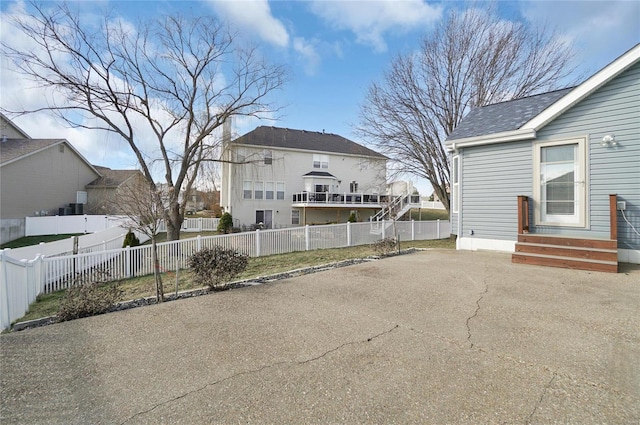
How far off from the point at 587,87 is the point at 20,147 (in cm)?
3143

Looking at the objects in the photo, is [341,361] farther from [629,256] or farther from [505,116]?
[505,116]

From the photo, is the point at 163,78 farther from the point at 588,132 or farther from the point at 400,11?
the point at 588,132

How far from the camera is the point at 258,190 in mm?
23922

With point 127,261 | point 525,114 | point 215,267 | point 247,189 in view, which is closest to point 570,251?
point 525,114

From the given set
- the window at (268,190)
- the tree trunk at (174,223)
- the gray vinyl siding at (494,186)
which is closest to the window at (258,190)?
the window at (268,190)

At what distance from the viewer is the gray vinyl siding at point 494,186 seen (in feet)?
28.6

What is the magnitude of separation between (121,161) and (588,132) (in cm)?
1821

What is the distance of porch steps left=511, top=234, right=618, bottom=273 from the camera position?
6344 mm

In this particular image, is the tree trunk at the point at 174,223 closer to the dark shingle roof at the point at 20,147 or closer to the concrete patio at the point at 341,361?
the concrete patio at the point at 341,361

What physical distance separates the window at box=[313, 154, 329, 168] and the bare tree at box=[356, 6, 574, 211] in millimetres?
8479

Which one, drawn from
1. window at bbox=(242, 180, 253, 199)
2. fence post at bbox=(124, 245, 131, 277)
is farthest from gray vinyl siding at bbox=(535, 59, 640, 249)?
window at bbox=(242, 180, 253, 199)

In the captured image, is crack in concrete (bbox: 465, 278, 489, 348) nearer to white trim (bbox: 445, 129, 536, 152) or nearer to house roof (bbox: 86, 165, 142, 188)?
white trim (bbox: 445, 129, 536, 152)

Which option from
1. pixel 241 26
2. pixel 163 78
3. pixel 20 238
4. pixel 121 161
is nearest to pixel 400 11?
pixel 241 26

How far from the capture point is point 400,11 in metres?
11.4
